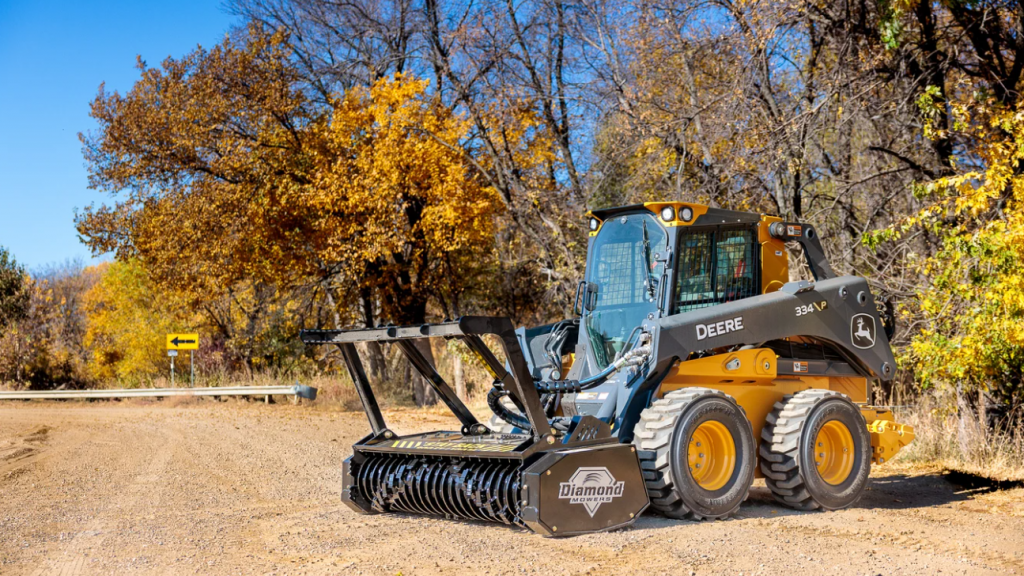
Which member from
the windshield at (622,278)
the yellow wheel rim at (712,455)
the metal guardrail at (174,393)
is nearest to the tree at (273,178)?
the metal guardrail at (174,393)

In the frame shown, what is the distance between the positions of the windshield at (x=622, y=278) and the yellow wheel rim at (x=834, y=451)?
6.29 ft

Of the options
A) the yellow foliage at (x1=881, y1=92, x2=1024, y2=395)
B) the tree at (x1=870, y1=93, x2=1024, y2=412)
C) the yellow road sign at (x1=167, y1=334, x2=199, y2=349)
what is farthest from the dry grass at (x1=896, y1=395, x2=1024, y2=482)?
the yellow road sign at (x1=167, y1=334, x2=199, y2=349)

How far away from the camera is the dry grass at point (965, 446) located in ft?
35.4

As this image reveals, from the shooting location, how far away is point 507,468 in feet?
22.7

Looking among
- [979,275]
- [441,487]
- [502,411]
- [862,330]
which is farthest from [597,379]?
[979,275]

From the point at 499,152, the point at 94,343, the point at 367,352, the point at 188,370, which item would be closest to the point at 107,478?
the point at 499,152

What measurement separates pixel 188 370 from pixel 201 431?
58.9ft

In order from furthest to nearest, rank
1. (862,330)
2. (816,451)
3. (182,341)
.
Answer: (182,341) → (862,330) → (816,451)

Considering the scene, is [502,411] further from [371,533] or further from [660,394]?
[371,533]

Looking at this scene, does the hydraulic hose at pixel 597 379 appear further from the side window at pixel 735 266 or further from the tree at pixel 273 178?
the tree at pixel 273 178

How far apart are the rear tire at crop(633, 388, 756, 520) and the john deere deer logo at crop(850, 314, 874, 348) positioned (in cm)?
194

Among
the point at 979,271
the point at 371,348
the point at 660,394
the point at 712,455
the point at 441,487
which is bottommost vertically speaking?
the point at 441,487

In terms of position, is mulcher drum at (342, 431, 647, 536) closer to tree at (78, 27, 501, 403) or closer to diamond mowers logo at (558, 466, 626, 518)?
diamond mowers logo at (558, 466, 626, 518)

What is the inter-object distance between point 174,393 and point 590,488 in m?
18.8
